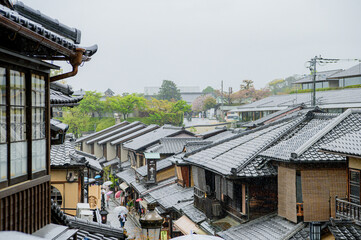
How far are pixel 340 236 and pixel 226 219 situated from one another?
320 inches

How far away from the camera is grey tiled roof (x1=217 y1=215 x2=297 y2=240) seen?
15.5 m

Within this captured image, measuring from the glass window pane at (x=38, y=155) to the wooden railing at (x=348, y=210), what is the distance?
9.62 m

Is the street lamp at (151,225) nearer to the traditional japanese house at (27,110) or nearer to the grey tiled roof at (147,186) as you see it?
the traditional japanese house at (27,110)

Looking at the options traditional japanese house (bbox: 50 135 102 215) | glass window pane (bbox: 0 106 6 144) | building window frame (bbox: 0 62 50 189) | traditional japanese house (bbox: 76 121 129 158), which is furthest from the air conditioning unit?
traditional japanese house (bbox: 76 121 129 158)

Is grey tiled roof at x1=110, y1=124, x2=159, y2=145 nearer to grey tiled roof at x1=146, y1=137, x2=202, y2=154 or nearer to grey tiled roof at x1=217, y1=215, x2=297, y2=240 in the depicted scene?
grey tiled roof at x1=146, y1=137, x2=202, y2=154

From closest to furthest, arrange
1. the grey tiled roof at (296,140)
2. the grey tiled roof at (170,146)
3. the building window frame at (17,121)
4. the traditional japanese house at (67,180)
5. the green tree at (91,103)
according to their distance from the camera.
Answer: the building window frame at (17,121)
the grey tiled roof at (296,140)
the traditional japanese house at (67,180)
the grey tiled roof at (170,146)
the green tree at (91,103)

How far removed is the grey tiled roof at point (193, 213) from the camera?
2142 centimetres

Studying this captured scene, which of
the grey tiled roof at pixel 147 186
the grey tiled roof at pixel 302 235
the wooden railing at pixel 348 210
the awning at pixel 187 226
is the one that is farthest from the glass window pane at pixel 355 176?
the grey tiled roof at pixel 147 186

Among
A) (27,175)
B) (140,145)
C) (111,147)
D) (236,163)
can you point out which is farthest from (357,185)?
(111,147)

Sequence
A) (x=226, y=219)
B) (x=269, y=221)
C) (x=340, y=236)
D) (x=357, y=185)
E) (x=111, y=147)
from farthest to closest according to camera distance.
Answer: (x=111, y=147) < (x=226, y=219) < (x=269, y=221) < (x=357, y=185) < (x=340, y=236)

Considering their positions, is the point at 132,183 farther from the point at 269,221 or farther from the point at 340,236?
the point at 340,236

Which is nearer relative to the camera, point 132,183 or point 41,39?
point 41,39

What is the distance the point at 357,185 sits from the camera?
13289 millimetres

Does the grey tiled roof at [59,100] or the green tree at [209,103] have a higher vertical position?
the green tree at [209,103]
